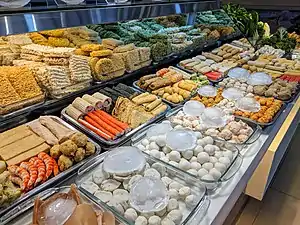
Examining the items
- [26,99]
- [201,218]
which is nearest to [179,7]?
[26,99]

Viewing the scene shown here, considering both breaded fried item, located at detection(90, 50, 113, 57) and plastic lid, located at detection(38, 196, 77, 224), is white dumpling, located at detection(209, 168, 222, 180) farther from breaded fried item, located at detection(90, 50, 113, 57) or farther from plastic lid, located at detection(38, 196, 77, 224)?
breaded fried item, located at detection(90, 50, 113, 57)

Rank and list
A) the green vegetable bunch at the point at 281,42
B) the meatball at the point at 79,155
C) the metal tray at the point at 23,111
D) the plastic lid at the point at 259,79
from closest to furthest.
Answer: the meatball at the point at 79,155 → the metal tray at the point at 23,111 → the plastic lid at the point at 259,79 → the green vegetable bunch at the point at 281,42

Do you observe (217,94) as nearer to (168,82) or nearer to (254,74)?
(168,82)

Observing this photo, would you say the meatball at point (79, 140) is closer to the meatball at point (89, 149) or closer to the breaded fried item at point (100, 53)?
the meatball at point (89, 149)

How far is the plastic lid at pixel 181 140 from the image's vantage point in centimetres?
131

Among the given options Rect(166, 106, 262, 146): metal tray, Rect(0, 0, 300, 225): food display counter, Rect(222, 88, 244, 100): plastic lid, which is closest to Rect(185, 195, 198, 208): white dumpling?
Rect(0, 0, 300, 225): food display counter

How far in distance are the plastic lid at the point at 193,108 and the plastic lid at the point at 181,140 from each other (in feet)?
0.83

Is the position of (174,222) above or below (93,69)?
below

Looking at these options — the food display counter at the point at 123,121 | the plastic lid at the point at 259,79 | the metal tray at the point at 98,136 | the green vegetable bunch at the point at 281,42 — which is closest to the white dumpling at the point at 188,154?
the food display counter at the point at 123,121

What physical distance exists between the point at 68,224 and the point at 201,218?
48 centimetres

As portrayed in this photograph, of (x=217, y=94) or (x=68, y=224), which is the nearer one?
(x=68, y=224)

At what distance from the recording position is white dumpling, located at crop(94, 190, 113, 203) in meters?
1.04

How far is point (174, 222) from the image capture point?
96 centimetres

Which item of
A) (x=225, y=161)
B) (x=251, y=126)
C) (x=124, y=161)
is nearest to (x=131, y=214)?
(x=124, y=161)
